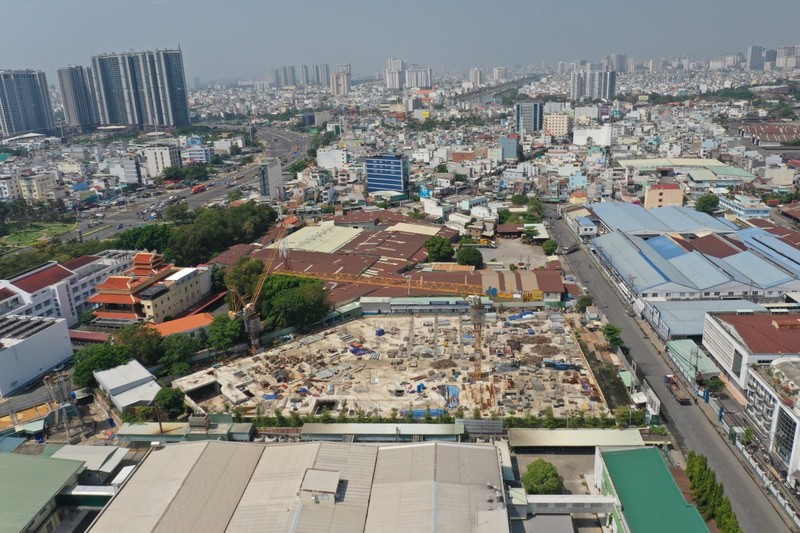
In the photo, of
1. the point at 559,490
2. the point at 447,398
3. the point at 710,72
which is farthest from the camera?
the point at 710,72

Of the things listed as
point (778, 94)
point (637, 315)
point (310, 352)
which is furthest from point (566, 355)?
point (778, 94)

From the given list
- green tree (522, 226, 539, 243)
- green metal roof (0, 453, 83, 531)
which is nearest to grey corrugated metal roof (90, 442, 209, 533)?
green metal roof (0, 453, 83, 531)

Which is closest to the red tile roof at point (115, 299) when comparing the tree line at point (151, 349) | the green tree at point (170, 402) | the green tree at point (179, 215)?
the tree line at point (151, 349)

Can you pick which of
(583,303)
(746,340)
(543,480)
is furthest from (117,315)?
(746,340)

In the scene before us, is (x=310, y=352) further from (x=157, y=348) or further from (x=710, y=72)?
(x=710, y=72)

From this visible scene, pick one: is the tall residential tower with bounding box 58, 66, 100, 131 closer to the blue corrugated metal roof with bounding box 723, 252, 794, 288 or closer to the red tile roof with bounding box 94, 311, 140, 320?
the red tile roof with bounding box 94, 311, 140, 320

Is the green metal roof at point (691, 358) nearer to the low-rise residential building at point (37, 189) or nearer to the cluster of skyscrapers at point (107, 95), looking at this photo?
the low-rise residential building at point (37, 189)
